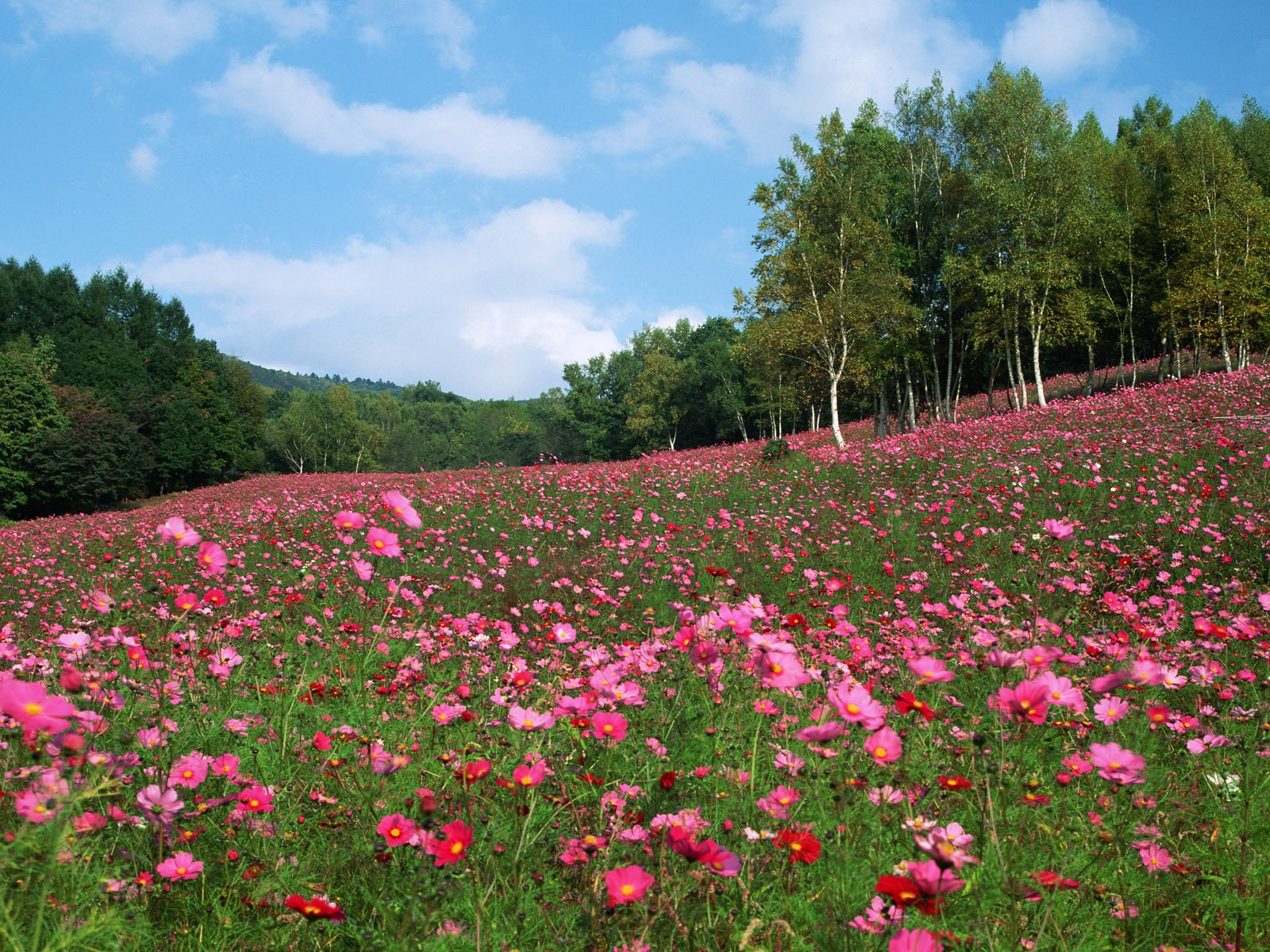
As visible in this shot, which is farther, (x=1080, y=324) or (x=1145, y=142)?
(x=1145, y=142)

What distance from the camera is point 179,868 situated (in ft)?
5.36

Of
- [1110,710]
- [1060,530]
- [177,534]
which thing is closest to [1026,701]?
[1110,710]

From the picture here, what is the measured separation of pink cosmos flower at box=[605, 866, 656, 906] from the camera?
1.27 m

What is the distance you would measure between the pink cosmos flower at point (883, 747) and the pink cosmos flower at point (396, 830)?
3.25 ft

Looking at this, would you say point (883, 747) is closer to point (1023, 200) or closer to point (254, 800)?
point (254, 800)

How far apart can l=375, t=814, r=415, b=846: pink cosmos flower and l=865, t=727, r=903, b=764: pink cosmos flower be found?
99 cm

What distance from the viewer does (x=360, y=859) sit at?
6.28 ft

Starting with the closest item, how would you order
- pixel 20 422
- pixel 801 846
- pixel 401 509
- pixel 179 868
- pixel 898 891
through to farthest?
pixel 898 891 < pixel 801 846 < pixel 179 868 < pixel 401 509 < pixel 20 422

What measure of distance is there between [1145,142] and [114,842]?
35343mm

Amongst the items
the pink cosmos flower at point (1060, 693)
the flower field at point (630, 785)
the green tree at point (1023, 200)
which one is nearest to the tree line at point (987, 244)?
the green tree at point (1023, 200)

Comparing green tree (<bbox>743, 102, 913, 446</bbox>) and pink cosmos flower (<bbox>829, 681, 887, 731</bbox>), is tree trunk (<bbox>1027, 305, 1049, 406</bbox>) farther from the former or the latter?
pink cosmos flower (<bbox>829, 681, 887, 731</bbox>)

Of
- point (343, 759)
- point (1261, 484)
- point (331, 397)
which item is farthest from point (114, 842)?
→ point (331, 397)

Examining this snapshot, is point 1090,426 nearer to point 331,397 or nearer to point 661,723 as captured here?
point 661,723

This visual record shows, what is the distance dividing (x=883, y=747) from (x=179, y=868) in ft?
5.34
